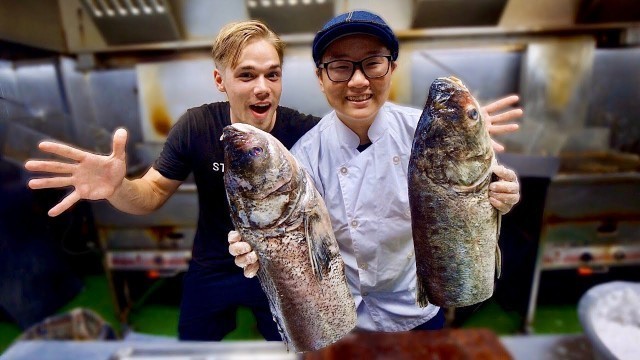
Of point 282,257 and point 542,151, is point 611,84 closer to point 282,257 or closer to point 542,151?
point 542,151

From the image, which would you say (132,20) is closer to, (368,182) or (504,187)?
(368,182)

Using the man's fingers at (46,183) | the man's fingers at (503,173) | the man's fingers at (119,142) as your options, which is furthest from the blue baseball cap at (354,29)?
the man's fingers at (46,183)

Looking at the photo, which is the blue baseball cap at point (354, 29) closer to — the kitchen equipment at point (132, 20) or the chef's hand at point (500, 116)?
the chef's hand at point (500, 116)

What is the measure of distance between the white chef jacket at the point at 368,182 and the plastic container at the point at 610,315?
0.73 m

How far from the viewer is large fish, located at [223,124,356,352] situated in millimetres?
1081

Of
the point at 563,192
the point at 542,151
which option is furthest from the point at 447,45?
the point at 563,192

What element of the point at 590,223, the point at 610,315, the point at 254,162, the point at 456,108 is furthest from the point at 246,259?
the point at 590,223

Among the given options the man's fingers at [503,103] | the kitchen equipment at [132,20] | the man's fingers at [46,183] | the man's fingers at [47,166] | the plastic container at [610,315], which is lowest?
the plastic container at [610,315]

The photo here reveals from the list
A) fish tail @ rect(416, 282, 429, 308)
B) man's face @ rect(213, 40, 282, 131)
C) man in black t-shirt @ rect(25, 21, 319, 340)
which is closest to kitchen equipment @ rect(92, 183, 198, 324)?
man in black t-shirt @ rect(25, 21, 319, 340)

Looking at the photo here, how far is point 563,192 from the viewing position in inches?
96.2

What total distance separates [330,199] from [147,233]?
1.35 meters

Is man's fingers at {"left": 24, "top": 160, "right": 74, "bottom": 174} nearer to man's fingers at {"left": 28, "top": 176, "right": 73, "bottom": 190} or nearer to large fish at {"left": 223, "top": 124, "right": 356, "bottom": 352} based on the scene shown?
man's fingers at {"left": 28, "top": 176, "right": 73, "bottom": 190}

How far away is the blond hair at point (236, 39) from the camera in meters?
1.06

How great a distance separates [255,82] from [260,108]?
8 cm
